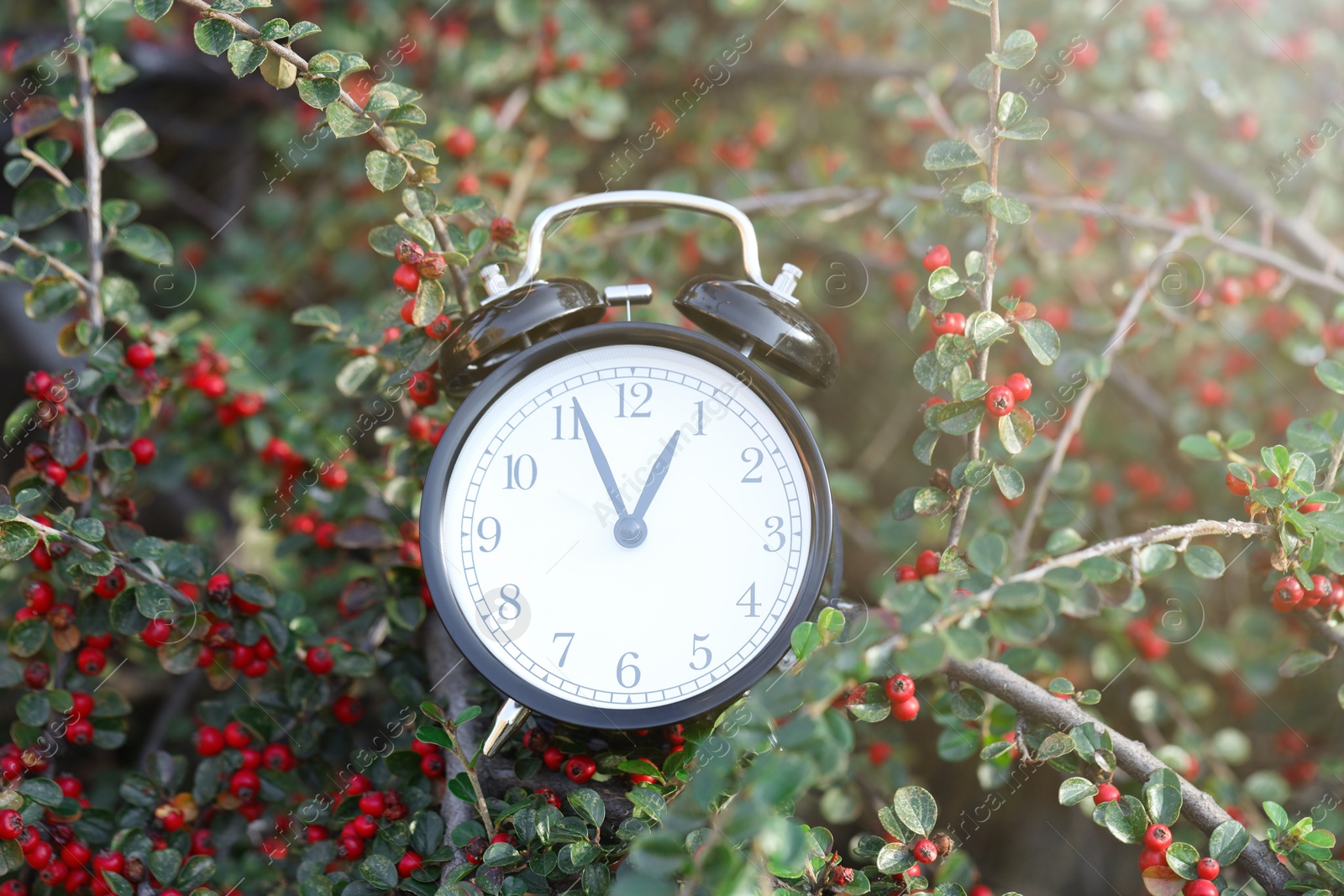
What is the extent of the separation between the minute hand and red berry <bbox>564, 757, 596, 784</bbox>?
30 centimetres

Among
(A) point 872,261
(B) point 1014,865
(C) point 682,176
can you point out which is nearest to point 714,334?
(C) point 682,176

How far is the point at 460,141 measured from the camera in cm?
175

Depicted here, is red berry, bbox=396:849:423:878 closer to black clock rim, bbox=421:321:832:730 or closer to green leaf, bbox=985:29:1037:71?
black clock rim, bbox=421:321:832:730

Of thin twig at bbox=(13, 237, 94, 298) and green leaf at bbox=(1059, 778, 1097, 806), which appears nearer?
green leaf at bbox=(1059, 778, 1097, 806)

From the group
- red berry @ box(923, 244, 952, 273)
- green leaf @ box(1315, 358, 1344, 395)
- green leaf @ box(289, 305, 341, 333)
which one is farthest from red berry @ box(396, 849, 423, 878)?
green leaf @ box(1315, 358, 1344, 395)

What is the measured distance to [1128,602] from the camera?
120 centimetres

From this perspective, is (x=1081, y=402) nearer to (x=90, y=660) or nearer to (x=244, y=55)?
(x=244, y=55)

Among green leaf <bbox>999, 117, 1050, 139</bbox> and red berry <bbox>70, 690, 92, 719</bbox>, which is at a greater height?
green leaf <bbox>999, 117, 1050, 139</bbox>

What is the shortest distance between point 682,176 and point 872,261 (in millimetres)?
438

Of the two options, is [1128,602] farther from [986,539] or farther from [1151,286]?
[1151,286]

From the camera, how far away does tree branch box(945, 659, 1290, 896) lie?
1.04 meters

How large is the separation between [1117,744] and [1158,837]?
10 centimetres

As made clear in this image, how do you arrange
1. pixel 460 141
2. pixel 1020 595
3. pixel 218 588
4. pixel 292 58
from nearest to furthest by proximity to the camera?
pixel 1020 595
pixel 292 58
pixel 218 588
pixel 460 141

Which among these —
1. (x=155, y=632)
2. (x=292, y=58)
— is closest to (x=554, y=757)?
(x=155, y=632)
